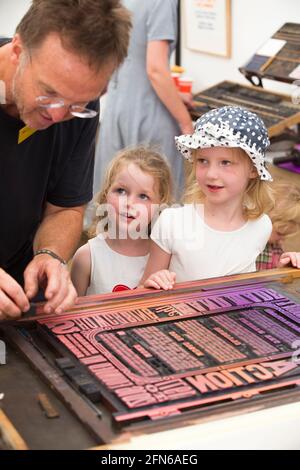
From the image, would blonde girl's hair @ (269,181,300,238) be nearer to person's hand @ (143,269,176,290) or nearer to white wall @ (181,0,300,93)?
person's hand @ (143,269,176,290)

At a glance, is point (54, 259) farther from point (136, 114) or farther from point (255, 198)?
point (136, 114)

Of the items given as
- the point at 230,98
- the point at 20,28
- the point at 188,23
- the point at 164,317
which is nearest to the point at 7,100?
the point at 20,28

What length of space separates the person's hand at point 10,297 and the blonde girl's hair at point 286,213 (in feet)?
4.32

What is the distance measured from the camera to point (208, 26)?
517 cm

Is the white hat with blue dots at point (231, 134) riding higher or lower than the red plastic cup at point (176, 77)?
higher

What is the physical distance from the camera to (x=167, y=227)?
231cm

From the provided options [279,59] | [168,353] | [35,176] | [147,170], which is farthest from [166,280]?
[279,59]

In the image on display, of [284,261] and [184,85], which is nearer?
[284,261]

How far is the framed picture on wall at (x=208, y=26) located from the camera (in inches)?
197

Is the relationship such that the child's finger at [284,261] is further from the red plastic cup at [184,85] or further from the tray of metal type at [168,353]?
the red plastic cup at [184,85]

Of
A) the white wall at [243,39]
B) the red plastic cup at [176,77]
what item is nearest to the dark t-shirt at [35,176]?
the white wall at [243,39]

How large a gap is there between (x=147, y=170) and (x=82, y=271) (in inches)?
15.1

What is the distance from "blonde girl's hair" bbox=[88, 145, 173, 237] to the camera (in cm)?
247

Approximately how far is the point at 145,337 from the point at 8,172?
0.69 metres
